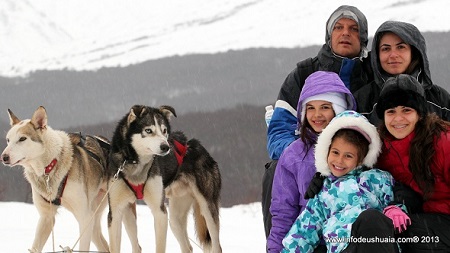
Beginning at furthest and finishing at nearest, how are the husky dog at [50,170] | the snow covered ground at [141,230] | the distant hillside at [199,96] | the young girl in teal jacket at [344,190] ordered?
the distant hillside at [199,96], the snow covered ground at [141,230], the husky dog at [50,170], the young girl in teal jacket at [344,190]

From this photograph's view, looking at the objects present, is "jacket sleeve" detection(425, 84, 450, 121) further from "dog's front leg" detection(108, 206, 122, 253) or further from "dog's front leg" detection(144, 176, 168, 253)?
"dog's front leg" detection(108, 206, 122, 253)

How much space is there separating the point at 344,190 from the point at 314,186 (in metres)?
0.17

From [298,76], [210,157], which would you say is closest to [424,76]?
[298,76]

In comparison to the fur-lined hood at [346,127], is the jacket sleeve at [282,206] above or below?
below

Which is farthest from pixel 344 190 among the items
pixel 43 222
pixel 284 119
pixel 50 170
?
pixel 43 222

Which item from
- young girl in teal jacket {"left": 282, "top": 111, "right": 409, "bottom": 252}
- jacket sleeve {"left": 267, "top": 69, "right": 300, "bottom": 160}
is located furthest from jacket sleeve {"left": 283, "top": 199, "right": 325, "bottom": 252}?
jacket sleeve {"left": 267, "top": 69, "right": 300, "bottom": 160}

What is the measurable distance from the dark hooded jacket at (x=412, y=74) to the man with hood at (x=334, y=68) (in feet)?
0.83

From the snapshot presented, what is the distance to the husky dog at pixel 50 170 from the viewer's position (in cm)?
414

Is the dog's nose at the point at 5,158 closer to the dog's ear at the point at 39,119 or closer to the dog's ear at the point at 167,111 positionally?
the dog's ear at the point at 39,119

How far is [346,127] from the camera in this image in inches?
103

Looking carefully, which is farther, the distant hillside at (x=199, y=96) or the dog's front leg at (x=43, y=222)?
the distant hillside at (x=199, y=96)

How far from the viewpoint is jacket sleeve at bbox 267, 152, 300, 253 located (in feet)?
9.34

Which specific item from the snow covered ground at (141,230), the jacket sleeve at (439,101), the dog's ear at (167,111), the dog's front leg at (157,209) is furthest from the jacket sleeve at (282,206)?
A: the snow covered ground at (141,230)

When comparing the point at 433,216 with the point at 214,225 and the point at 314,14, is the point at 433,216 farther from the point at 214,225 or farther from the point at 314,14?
the point at 314,14
